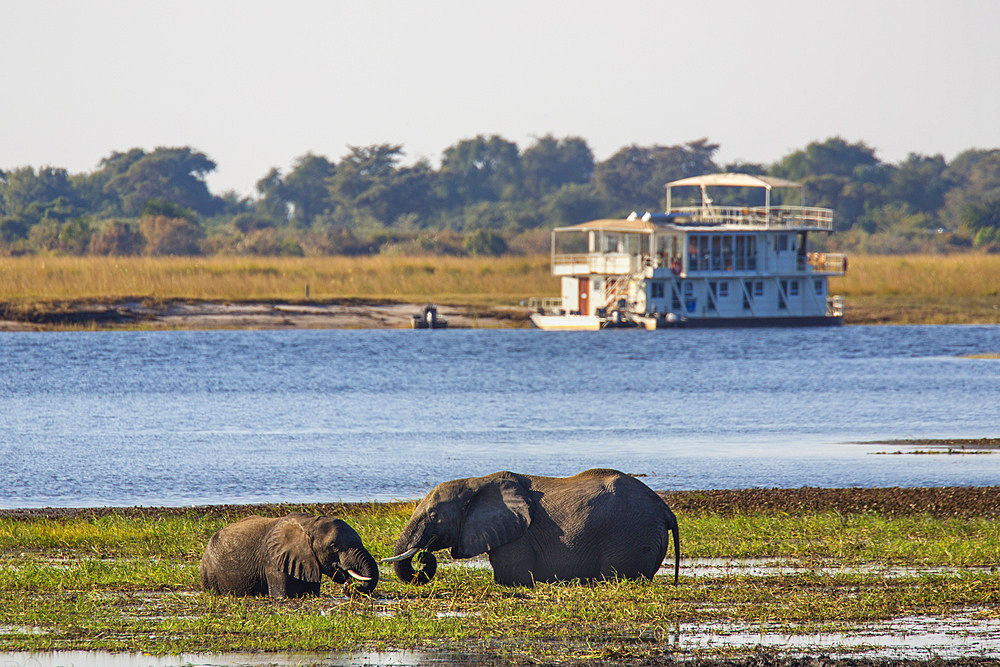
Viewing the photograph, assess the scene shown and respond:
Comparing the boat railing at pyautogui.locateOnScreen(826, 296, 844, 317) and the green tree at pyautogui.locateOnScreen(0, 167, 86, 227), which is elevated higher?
the green tree at pyautogui.locateOnScreen(0, 167, 86, 227)

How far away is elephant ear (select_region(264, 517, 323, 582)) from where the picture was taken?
33.6 feet

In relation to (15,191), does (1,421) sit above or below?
below

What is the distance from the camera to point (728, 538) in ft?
42.8

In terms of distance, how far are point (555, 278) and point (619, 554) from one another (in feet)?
222

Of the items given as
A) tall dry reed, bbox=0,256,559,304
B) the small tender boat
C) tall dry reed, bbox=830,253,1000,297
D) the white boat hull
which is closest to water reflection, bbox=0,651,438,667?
the small tender boat

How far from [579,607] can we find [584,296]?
60.8 metres

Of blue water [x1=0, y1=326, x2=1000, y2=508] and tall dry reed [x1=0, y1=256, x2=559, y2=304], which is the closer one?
blue water [x1=0, y1=326, x2=1000, y2=508]

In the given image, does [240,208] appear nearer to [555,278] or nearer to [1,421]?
[555,278]

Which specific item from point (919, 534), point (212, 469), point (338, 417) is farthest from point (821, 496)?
point (338, 417)

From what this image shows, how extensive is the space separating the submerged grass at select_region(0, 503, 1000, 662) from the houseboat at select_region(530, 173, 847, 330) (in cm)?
5283

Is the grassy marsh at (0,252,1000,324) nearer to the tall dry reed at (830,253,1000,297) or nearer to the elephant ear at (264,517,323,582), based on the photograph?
the tall dry reed at (830,253,1000,297)

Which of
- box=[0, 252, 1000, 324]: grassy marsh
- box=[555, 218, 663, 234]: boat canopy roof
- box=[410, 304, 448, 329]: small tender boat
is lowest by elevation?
box=[410, 304, 448, 329]: small tender boat

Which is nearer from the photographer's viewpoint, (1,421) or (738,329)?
(1,421)

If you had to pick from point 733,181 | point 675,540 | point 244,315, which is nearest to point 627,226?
point 733,181
